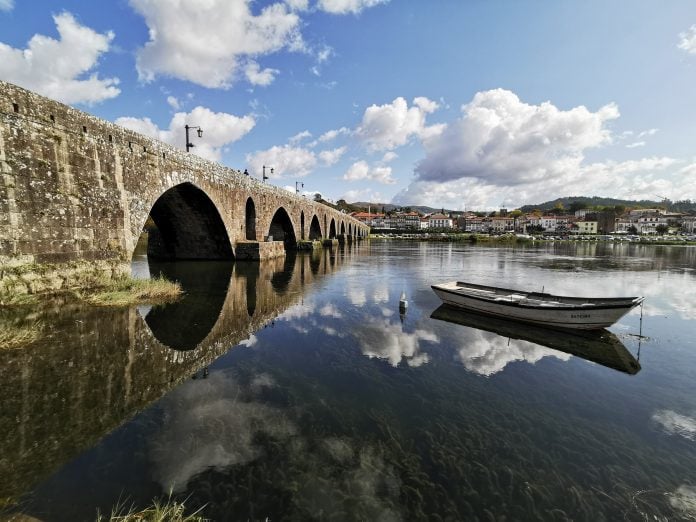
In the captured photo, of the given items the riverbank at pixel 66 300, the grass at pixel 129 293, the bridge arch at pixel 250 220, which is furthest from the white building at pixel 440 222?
the riverbank at pixel 66 300

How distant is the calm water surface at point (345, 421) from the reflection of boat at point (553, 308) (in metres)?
0.78

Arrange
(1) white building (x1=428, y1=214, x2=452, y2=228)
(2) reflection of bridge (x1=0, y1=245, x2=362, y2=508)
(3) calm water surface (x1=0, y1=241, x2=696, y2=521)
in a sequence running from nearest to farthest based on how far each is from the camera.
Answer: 1. (3) calm water surface (x1=0, y1=241, x2=696, y2=521)
2. (2) reflection of bridge (x1=0, y1=245, x2=362, y2=508)
3. (1) white building (x1=428, y1=214, x2=452, y2=228)

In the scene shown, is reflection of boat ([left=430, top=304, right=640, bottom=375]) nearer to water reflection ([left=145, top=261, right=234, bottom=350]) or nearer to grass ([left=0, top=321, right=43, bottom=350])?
water reflection ([left=145, top=261, right=234, bottom=350])

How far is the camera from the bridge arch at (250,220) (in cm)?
3328

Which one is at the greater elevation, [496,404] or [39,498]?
[39,498]

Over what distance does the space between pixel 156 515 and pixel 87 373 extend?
4846 millimetres

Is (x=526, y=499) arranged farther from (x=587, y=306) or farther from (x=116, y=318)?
(x=116, y=318)

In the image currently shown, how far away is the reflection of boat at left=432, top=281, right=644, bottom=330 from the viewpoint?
10.8 metres

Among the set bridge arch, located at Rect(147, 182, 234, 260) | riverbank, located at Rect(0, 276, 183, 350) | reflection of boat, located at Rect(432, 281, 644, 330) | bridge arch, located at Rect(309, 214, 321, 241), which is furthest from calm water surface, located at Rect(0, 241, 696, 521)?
bridge arch, located at Rect(309, 214, 321, 241)

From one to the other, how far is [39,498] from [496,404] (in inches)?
278

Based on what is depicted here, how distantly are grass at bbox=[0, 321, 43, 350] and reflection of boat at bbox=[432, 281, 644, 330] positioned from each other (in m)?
13.7

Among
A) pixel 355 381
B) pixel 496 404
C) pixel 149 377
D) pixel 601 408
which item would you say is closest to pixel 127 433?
pixel 149 377

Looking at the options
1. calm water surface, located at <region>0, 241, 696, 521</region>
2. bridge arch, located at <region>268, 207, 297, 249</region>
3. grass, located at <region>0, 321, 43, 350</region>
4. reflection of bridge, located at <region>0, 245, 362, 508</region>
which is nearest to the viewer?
calm water surface, located at <region>0, 241, 696, 521</region>

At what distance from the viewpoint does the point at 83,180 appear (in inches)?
538
